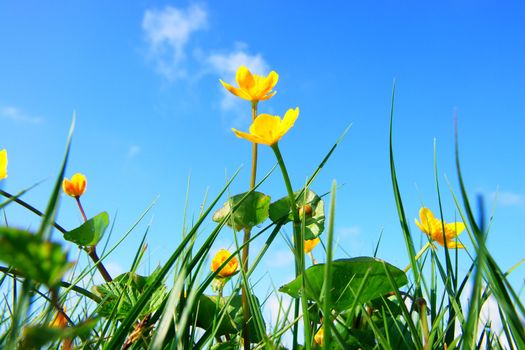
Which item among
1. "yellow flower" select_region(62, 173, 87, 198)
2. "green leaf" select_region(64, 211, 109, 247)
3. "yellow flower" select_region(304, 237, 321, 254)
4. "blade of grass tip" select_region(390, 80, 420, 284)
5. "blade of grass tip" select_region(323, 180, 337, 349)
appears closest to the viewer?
"blade of grass tip" select_region(323, 180, 337, 349)

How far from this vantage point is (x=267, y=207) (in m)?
0.93

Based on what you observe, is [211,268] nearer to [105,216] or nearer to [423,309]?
→ [105,216]

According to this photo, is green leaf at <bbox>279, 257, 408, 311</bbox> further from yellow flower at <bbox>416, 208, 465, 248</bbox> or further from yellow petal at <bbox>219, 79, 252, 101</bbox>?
yellow petal at <bbox>219, 79, 252, 101</bbox>

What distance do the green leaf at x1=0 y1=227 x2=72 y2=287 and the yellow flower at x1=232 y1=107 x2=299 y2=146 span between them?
1.76ft

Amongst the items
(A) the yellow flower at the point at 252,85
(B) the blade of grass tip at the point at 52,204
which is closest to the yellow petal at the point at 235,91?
(A) the yellow flower at the point at 252,85

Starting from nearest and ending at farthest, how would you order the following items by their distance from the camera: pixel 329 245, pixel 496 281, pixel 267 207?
pixel 329 245
pixel 496 281
pixel 267 207

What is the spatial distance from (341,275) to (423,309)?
26cm

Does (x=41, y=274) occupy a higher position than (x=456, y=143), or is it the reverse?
(x=456, y=143)

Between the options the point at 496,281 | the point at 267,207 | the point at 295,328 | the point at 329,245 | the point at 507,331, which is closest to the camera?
the point at 329,245

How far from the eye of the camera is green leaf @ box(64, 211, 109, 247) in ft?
3.26

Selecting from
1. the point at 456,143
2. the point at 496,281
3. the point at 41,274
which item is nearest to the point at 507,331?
the point at 496,281

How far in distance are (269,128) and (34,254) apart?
0.55m

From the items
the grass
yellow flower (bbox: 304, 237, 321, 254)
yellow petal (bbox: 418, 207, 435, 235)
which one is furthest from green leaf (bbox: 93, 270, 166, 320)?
yellow petal (bbox: 418, 207, 435, 235)

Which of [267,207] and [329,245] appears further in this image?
[267,207]
